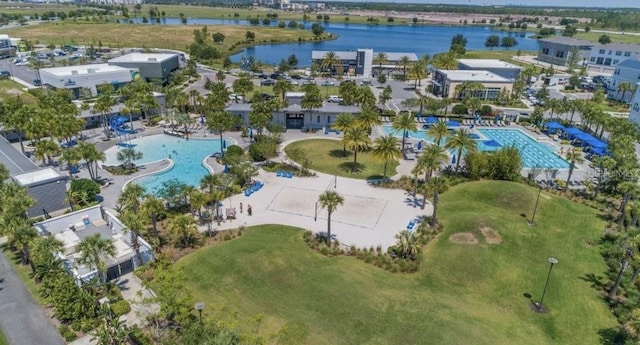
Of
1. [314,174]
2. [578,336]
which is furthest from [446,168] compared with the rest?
[578,336]

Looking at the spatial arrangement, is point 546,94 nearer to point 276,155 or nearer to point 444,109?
point 444,109

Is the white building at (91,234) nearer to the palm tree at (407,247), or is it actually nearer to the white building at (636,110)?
the palm tree at (407,247)

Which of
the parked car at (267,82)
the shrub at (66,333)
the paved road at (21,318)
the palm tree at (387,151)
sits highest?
the palm tree at (387,151)

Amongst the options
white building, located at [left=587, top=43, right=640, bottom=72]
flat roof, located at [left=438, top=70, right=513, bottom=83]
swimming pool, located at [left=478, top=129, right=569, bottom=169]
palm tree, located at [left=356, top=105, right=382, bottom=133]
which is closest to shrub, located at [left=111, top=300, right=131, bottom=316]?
palm tree, located at [left=356, top=105, right=382, bottom=133]

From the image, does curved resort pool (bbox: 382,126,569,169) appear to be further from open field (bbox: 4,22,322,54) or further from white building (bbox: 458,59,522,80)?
open field (bbox: 4,22,322,54)

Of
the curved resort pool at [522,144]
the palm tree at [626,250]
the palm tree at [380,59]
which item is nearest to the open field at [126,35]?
the palm tree at [380,59]

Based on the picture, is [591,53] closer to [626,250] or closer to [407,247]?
[626,250]
